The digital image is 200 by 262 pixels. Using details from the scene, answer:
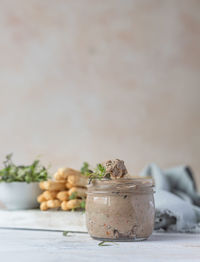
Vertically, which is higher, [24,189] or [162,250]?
[24,189]

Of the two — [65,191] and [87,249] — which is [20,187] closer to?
[65,191]

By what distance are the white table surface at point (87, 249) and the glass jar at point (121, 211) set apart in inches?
0.9

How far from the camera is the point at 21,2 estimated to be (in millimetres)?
3291


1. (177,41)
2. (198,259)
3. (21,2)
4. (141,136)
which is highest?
(21,2)

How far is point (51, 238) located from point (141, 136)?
2.42 m

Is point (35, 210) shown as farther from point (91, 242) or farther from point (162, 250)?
point (162, 250)

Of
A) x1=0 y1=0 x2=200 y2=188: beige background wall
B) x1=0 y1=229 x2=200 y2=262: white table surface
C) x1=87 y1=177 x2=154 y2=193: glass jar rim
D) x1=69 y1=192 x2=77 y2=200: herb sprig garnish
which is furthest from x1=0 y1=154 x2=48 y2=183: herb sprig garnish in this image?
x1=0 y1=0 x2=200 y2=188: beige background wall

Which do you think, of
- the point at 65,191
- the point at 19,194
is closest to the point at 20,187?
the point at 19,194

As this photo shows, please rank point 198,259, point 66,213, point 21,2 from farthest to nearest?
point 21,2 → point 66,213 → point 198,259

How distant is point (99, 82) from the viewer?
3.31m

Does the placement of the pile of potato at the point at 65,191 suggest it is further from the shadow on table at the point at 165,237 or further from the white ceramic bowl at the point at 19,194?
the shadow on table at the point at 165,237

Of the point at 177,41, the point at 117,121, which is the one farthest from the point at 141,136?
the point at 177,41

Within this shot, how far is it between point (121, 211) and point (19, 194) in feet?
1.68

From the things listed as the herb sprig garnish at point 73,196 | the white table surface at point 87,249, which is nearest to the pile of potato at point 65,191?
the herb sprig garnish at point 73,196
